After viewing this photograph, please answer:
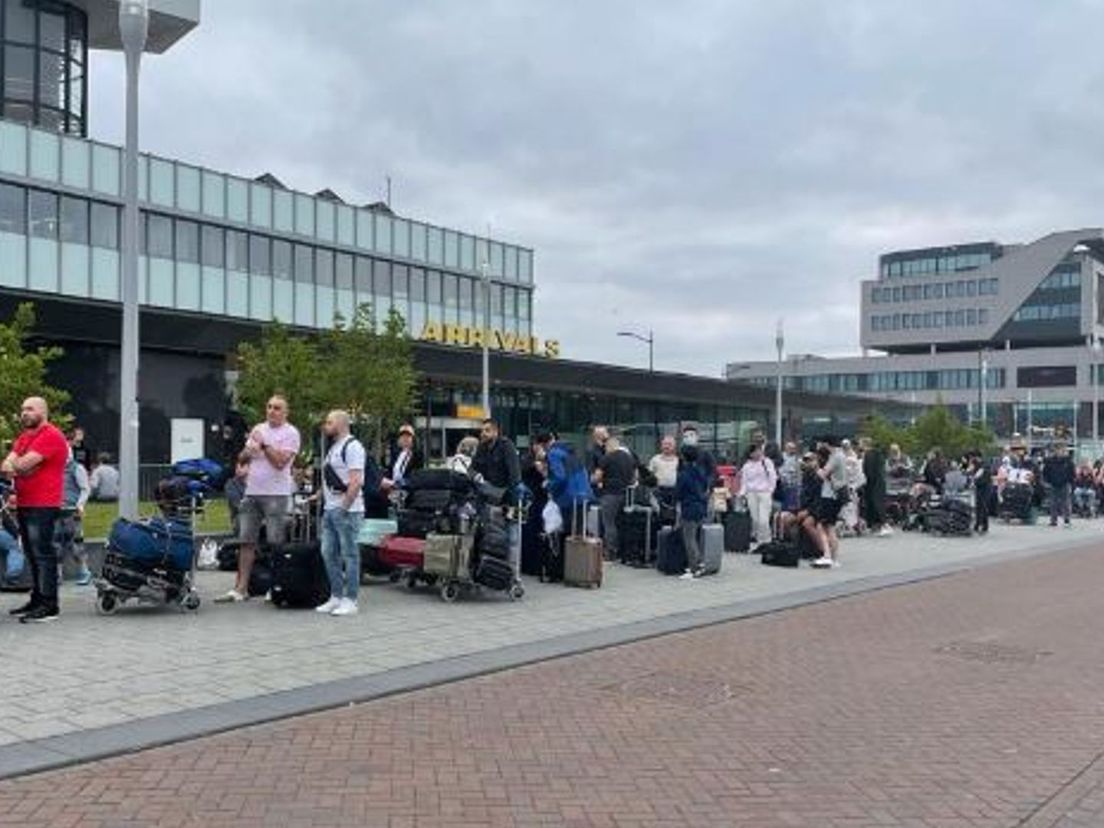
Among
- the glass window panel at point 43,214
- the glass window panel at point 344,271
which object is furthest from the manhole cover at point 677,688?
the glass window panel at point 344,271

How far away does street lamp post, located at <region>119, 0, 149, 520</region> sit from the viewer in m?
11.6

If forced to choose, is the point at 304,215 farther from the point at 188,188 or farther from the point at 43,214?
the point at 43,214

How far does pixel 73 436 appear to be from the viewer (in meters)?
15.2

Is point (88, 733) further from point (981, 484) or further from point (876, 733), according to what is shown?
point (981, 484)

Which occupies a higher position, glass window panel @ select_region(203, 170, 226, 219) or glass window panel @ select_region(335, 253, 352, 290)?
glass window panel @ select_region(203, 170, 226, 219)

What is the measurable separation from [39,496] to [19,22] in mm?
35392

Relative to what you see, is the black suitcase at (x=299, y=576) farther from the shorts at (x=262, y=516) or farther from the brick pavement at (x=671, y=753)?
the brick pavement at (x=671, y=753)

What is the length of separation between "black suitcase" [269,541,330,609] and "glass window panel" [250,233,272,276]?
127 feet

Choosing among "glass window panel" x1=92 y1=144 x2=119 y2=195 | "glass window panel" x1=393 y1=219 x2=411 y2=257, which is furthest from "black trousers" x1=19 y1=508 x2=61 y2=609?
"glass window panel" x1=393 y1=219 x2=411 y2=257

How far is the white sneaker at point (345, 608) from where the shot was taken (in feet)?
35.6

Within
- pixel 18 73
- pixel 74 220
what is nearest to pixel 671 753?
pixel 74 220

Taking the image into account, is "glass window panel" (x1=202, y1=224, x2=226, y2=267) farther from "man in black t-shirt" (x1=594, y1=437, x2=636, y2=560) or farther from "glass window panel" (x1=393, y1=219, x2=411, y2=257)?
"man in black t-shirt" (x1=594, y1=437, x2=636, y2=560)

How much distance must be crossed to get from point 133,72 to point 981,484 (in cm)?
1757

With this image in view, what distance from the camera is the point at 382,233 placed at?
2163 inches
